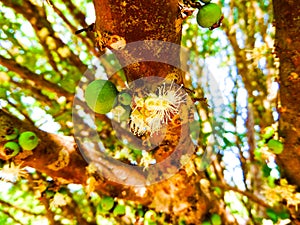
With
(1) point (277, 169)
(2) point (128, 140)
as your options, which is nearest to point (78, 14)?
(2) point (128, 140)

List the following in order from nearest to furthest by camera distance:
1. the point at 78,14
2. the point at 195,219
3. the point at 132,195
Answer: the point at 132,195 → the point at 195,219 → the point at 78,14

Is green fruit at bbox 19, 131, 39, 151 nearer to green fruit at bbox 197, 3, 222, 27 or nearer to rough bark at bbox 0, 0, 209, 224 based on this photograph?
rough bark at bbox 0, 0, 209, 224

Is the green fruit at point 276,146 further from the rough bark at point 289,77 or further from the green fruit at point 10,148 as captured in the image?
the green fruit at point 10,148

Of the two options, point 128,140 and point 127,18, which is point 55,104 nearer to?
point 128,140

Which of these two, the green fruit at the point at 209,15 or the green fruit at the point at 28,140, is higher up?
the green fruit at the point at 209,15

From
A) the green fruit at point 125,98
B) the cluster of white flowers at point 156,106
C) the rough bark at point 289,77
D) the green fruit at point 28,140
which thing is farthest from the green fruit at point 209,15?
the green fruit at point 28,140

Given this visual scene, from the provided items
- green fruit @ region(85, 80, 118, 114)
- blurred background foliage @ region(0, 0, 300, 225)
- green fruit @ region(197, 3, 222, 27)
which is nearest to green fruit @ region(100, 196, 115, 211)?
blurred background foliage @ region(0, 0, 300, 225)
